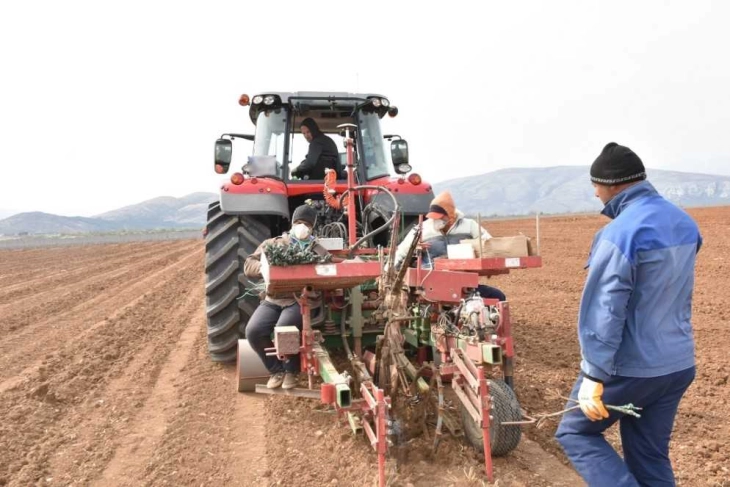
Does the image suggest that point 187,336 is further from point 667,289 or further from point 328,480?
point 667,289

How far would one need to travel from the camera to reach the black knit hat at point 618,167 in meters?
2.39

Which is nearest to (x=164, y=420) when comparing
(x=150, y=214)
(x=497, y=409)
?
(x=497, y=409)

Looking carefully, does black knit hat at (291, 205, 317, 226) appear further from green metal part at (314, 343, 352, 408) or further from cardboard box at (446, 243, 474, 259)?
cardboard box at (446, 243, 474, 259)

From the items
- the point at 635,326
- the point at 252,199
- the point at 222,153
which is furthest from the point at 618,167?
the point at 222,153

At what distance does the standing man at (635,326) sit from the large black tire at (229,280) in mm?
3116

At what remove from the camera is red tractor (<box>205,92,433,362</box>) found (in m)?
4.91

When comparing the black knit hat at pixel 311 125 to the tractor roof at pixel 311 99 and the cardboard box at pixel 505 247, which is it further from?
the cardboard box at pixel 505 247

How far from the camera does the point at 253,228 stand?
16.6 feet

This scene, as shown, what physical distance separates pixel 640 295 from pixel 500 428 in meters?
1.23

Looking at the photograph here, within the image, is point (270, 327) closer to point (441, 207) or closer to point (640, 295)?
point (441, 207)

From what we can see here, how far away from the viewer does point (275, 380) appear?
13.4 ft

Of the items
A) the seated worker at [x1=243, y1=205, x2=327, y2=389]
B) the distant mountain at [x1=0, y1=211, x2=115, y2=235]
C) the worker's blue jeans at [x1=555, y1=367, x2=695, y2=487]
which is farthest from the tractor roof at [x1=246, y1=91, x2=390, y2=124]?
the distant mountain at [x1=0, y1=211, x2=115, y2=235]

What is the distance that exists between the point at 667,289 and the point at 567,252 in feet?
43.8

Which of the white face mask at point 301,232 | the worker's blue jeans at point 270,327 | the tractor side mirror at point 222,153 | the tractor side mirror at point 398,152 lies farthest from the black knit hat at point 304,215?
the tractor side mirror at point 398,152
